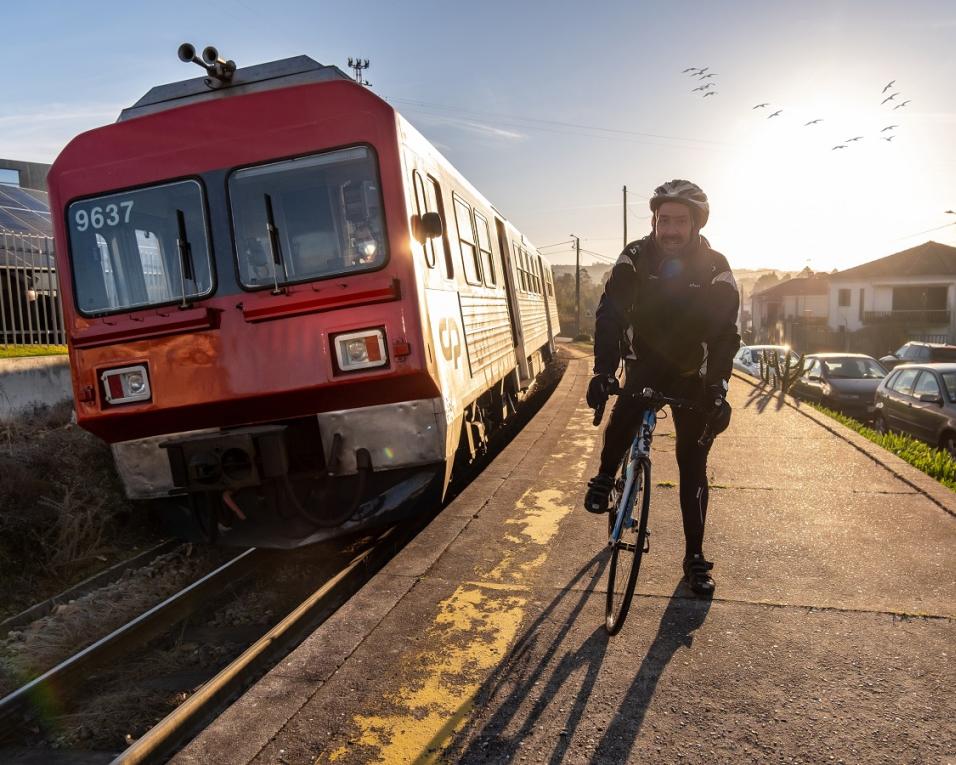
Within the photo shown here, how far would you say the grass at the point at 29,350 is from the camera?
9.56m

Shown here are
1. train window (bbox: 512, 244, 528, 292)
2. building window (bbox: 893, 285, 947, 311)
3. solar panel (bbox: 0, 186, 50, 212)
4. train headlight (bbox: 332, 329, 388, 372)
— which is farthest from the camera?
building window (bbox: 893, 285, 947, 311)

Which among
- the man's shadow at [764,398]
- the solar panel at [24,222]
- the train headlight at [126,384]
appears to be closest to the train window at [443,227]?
the train headlight at [126,384]

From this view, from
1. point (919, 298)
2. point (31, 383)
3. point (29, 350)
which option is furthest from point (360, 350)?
point (919, 298)

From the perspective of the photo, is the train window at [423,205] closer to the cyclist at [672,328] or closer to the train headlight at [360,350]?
the train headlight at [360,350]

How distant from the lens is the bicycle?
331cm

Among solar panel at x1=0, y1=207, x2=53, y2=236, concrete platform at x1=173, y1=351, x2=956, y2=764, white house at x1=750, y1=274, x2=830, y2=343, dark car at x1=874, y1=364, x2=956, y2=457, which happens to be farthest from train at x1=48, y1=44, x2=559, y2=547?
white house at x1=750, y1=274, x2=830, y2=343

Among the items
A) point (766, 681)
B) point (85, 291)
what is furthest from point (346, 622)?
point (85, 291)

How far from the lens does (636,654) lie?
3.12 metres

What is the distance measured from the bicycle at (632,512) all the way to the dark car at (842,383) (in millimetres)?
11260

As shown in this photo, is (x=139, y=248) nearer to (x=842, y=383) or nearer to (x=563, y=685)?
(x=563, y=685)

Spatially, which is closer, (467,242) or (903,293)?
(467,242)

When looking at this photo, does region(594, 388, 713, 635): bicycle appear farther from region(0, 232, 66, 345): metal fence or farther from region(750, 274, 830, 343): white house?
region(750, 274, 830, 343): white house

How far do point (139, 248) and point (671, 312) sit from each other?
3486 millimetres

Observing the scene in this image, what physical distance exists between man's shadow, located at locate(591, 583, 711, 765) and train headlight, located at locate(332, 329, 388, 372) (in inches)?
85.5
